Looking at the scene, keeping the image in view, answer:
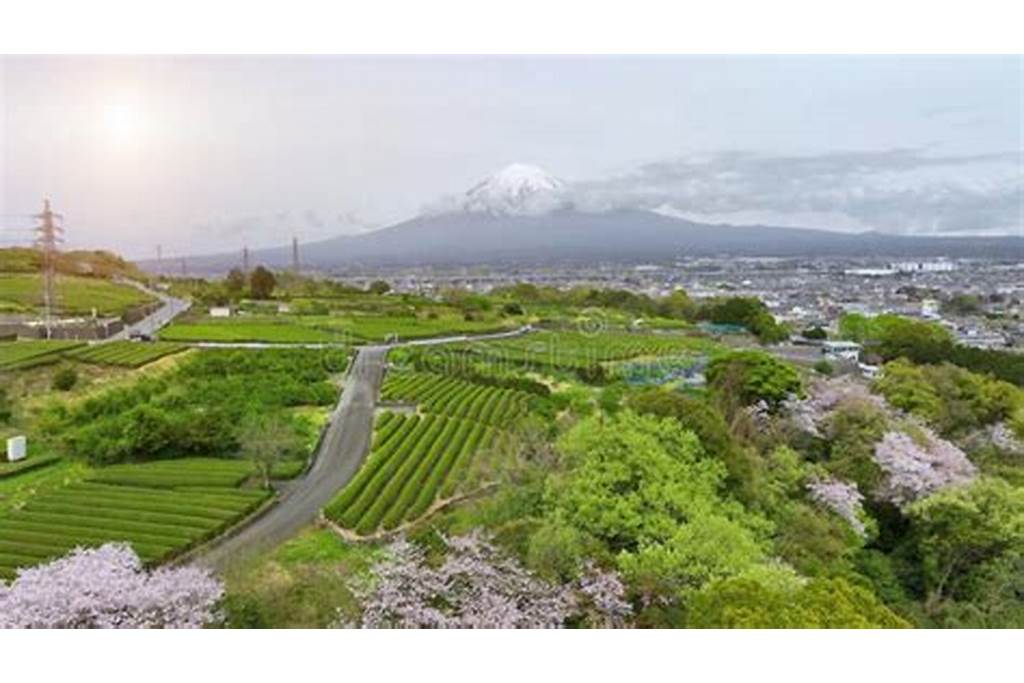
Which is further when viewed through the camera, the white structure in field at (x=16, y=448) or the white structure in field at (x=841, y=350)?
the white structure in field at (x=841, y=350)

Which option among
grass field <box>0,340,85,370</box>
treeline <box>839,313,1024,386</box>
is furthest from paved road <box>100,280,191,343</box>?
treeline <box>839,313,1024,386</box>

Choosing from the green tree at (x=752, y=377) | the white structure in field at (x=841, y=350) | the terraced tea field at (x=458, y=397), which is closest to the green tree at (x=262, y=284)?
the terraced tea field at (x=458, y=397)

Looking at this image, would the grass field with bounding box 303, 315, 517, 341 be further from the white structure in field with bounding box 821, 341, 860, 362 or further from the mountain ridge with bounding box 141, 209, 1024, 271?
the white structure in field with bounding box 821, 341, 860, 362

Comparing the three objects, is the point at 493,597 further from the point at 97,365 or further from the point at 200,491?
the point at 97,365

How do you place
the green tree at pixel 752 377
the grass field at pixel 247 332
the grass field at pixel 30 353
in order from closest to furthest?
1. the grass field at pixel 30 353
2. the grass field at pixel 247 332
3. the green tree at pixel 752 377

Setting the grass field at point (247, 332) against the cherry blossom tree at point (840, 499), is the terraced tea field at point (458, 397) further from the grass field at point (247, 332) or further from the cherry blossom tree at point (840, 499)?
the cherry blossom tree at point (840, 499)
